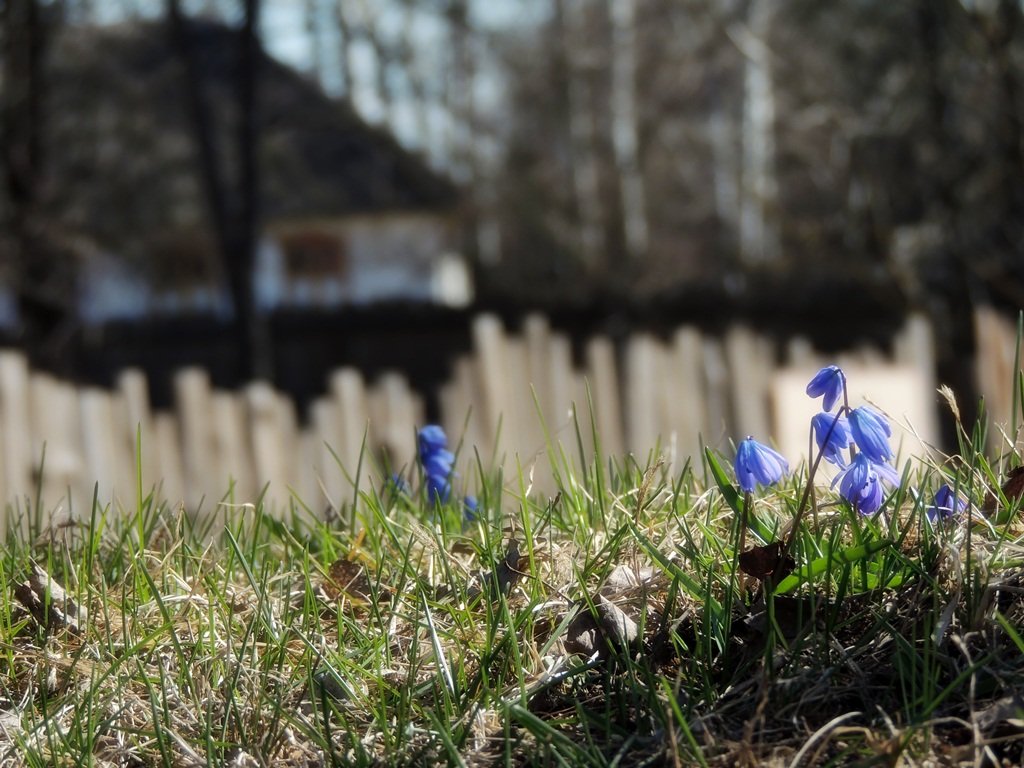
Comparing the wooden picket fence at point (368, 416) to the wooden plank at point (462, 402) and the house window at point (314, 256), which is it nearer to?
the wooden plank at point (462, 402)

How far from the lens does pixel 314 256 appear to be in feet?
92.9

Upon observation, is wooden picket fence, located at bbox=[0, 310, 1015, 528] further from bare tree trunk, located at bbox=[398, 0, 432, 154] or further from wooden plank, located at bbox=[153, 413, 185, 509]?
bare tree trunk, located at bbox=[398, 0, 432, 154]

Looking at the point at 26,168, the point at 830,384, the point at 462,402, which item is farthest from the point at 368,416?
the point at 26,168

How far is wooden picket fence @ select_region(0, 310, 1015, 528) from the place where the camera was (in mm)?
6188

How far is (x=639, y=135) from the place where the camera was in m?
29.6

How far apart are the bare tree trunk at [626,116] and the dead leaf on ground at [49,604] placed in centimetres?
2512

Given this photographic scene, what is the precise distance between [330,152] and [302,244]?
233 centimetres

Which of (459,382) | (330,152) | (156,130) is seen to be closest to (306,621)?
(459,382)

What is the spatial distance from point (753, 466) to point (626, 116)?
1012 inches

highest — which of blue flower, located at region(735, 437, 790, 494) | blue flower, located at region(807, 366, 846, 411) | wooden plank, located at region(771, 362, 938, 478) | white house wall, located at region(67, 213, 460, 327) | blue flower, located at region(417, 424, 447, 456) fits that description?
white house wall, located at region(67, 213, 460, 327)

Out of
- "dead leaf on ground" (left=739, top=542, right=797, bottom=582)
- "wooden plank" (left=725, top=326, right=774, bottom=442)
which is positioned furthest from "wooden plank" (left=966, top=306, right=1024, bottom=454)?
"dead leaf on ground" (left=739, top=542, right=797, bottom=582)

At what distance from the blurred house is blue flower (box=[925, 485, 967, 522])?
16.5 m

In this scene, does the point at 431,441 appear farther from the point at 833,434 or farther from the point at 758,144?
the point at 758,144

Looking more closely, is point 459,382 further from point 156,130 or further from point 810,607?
point 156,130
